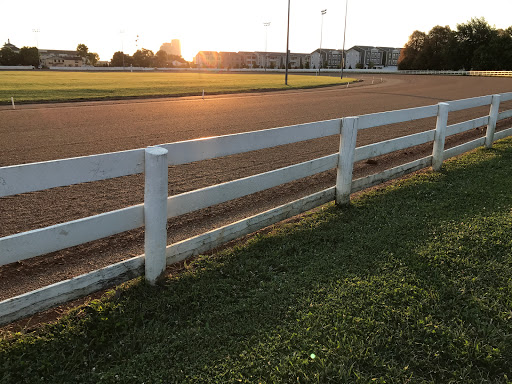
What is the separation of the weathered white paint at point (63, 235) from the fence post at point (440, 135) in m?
5.55

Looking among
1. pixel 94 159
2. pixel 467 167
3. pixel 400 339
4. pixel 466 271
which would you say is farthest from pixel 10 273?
pixel 467 167

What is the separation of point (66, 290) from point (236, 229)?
1.72 metres

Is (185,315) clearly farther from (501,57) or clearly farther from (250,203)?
(501,57)

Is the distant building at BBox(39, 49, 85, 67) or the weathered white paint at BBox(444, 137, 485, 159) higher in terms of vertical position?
the distant building at BBox(39, 49, 85, 67)

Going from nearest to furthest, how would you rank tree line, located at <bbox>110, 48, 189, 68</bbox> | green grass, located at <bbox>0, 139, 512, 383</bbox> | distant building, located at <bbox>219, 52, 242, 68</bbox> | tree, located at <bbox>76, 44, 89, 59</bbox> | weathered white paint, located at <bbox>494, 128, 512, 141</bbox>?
green grass, located at <bbox>0, 139, 512, 383</bbox> → weathered white paint, located at <bbox>494, 128, 512, 141</bbox> → tree line, located at <bbox>110, 48, 189, 68</bbox> → tree, located at <bbox>76, 44, 89, 59</bbox> → distant building, located at <bbox>219, 52, 242, 68</bbox>

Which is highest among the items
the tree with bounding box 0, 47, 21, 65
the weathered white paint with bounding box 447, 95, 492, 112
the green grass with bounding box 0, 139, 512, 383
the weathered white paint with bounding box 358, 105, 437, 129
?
the tree with bounding box 0, 47, 21, 65

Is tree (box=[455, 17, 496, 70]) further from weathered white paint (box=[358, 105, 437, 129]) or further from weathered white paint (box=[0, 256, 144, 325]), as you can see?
weathered white paint (box=[0, 256, 144, 325])

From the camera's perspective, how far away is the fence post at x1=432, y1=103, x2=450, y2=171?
718 centimetres

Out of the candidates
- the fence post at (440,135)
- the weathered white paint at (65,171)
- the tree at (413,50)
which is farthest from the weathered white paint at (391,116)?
the tree at (413,50)

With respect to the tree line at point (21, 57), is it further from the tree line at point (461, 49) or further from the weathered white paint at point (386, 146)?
the weathered white paint at point (386, 146)

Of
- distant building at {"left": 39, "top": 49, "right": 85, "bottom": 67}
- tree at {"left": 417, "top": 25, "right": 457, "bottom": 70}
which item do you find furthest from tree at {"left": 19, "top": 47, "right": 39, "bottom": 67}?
tree at {"left": 417, "top": 25, "right": 457, "bottom": 70}

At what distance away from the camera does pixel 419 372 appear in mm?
2699

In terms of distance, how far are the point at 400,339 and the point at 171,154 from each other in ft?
7.54

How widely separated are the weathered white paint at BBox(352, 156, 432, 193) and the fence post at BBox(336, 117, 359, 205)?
0.33 meters
